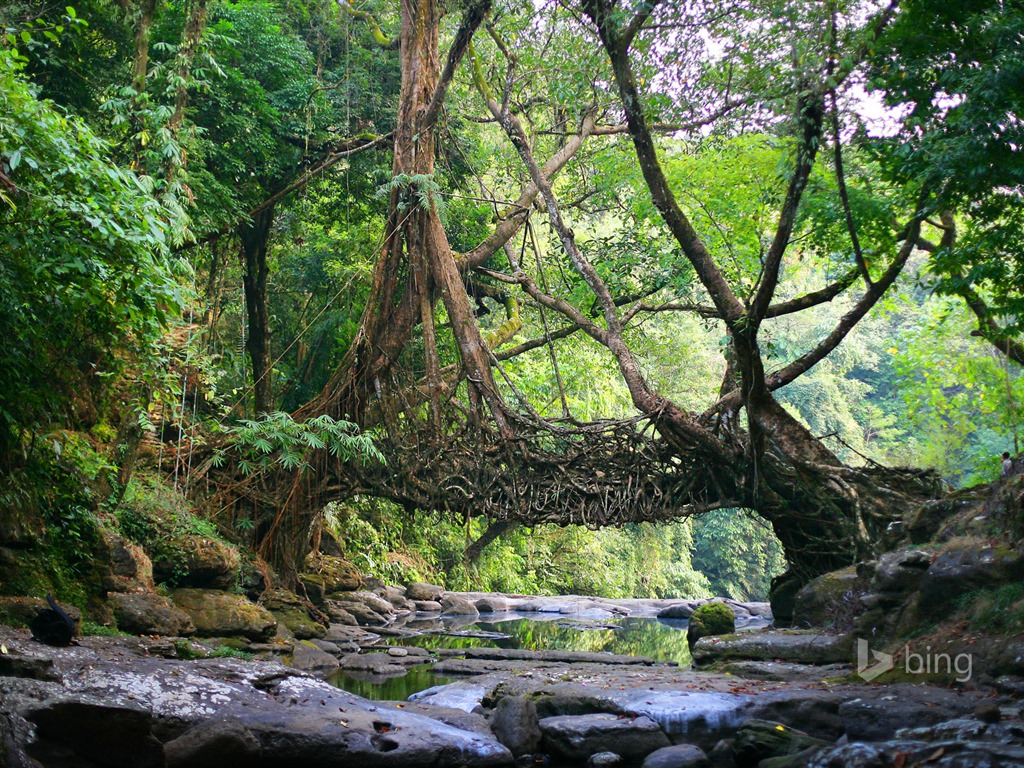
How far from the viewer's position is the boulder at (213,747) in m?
4.86

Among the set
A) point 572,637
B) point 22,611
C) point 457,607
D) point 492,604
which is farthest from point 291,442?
point 492,604

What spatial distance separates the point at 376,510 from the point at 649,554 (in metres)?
10.9

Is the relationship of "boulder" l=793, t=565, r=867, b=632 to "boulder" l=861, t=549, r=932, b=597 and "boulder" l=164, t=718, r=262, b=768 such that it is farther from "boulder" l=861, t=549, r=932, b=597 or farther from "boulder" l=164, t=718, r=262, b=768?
"boulder" l=164, t=718, r=262, b=768

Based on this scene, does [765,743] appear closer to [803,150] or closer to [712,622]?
[803,150]

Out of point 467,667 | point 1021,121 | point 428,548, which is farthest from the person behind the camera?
point 428,548

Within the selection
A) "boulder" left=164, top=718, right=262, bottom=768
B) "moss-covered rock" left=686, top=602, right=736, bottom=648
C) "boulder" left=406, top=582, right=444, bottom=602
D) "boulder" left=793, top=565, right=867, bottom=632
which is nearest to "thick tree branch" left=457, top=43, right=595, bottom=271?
"moss-covered rock" left=686, top=602, right=736, bottom=648

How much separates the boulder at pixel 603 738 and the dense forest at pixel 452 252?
3.70 m

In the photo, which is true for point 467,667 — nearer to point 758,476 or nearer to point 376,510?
point 758,476

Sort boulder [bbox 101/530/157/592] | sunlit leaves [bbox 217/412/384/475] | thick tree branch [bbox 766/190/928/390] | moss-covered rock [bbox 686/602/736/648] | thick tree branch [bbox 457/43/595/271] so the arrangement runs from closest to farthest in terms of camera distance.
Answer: boulder [bbox 101/530/157/592] < thick tree branch [bbox 766/190/928/390] < sunlit leaves [bbox 217/412/384/475] < moss-covered rock [bbox 686/602/736/648] < thick tree branch [bbox 457/43/595/271]

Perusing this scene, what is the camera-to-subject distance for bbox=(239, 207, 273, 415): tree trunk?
561 inches

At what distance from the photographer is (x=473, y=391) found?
11.6 m

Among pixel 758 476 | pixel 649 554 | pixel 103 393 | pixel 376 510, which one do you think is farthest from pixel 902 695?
pixel 649 554

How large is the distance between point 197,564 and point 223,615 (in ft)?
2.31

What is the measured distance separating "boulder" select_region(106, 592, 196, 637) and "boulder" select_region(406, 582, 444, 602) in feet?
31.9
